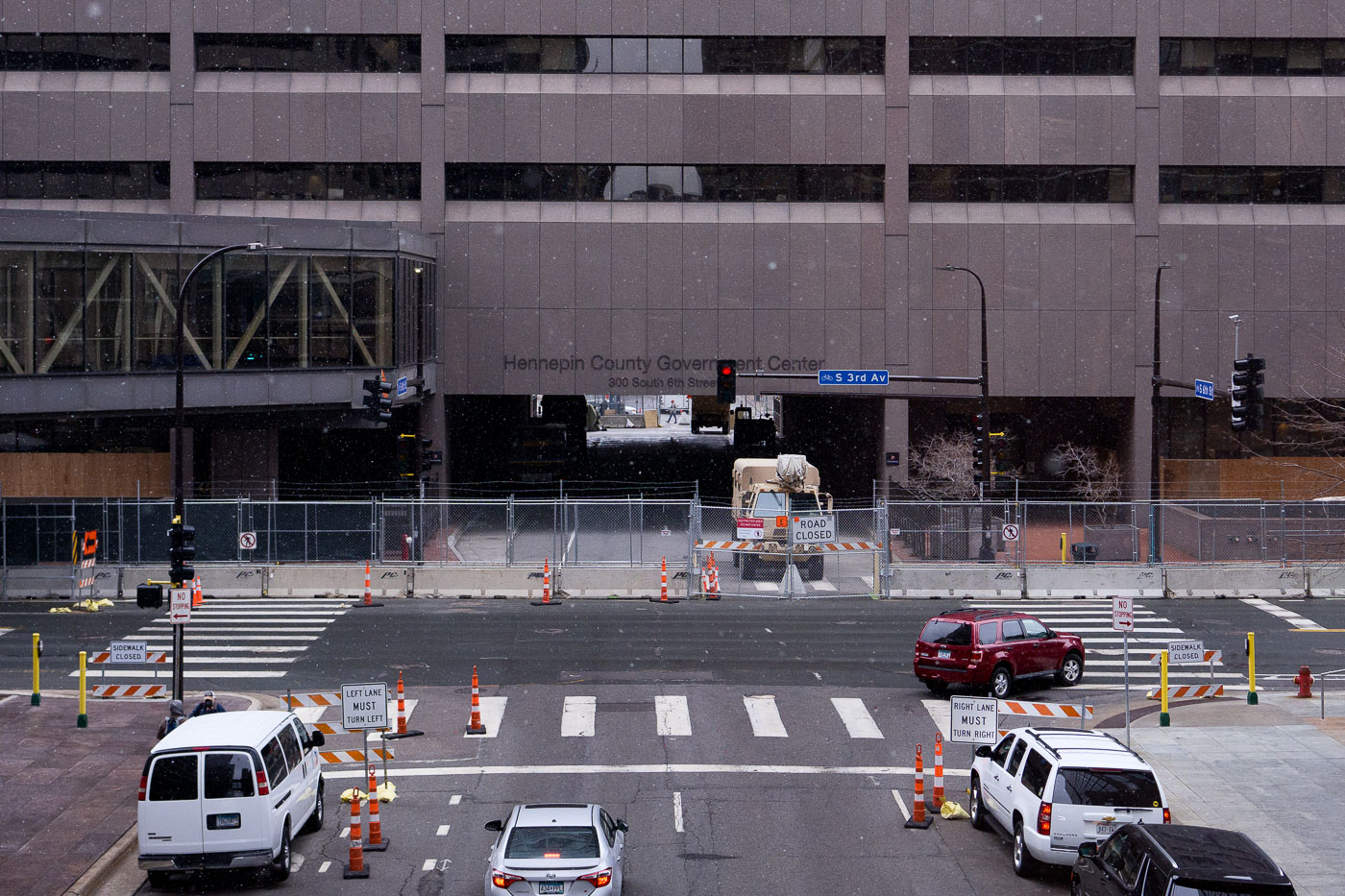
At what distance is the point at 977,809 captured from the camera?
679 inches

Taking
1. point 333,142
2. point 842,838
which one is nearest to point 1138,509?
point 842,838

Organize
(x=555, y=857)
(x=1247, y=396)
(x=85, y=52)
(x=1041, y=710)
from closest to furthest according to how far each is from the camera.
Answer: (x=555, y=857) → (x=1041, y=710) → (x=1247, y=396) → (x=85, y=52)

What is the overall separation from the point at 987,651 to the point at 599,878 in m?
12.5

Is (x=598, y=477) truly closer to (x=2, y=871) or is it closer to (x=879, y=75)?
(x=879, y=75)

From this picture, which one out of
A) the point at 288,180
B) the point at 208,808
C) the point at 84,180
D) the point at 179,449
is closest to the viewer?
the point at 208,808

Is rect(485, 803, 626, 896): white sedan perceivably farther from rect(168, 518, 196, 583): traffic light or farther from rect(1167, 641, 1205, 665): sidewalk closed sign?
rect(168, 518, 196, 583): traffic light

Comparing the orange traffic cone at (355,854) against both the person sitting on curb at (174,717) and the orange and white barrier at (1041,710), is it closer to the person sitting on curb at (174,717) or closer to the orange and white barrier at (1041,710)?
the person sitting on curb at (174,717)

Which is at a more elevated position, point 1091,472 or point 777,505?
point 1091,472

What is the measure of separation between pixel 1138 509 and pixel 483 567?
60.8 feet

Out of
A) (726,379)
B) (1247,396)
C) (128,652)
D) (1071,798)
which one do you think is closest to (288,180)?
(726,379)

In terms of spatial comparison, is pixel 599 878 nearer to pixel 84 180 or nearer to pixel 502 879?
pixel 502 879

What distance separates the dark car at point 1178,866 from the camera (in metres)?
11.4

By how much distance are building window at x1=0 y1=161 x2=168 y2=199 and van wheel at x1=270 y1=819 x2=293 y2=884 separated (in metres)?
40.3

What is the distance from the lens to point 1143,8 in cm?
5066
